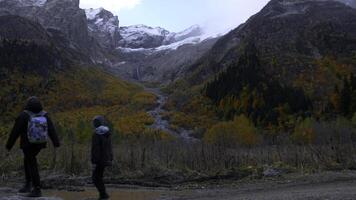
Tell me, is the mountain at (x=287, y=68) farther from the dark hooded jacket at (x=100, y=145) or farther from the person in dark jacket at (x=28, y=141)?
the person in dark jacket at (x=28, y=141)

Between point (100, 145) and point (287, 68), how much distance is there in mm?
115816

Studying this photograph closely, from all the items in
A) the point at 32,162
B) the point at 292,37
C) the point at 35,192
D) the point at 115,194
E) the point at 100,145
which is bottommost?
the point at 115,194

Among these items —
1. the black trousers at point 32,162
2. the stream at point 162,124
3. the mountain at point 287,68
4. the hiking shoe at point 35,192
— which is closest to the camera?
the black trousers at point 32,162

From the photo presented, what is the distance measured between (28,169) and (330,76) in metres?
112

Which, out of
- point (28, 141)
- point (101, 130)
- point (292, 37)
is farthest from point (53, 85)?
point (28, 141)

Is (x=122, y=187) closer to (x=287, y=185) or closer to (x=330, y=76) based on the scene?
(x=287, y=185)

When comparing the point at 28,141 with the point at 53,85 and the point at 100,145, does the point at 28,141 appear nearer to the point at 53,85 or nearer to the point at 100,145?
the point at 100,145

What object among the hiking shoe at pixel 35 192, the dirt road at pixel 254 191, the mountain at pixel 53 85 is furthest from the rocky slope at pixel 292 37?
the hiking shoe at pixel 35 192

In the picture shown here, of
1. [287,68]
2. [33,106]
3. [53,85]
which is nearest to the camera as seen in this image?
[33,106]

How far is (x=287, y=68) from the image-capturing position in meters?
127

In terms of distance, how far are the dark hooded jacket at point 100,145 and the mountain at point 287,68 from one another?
264 ft

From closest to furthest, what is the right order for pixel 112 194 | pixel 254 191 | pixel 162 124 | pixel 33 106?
pixel 33 106 < pixel 254 191 < pixel 112 194 < pixel 162 124

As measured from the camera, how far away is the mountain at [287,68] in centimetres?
10319

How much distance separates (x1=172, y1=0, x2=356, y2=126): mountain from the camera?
339 ft
